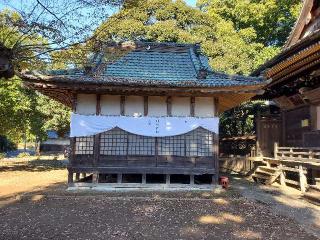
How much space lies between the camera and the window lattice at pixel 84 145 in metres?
13.7

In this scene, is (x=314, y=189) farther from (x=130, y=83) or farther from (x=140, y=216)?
(x=130, y=83)

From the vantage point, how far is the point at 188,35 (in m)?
27.6

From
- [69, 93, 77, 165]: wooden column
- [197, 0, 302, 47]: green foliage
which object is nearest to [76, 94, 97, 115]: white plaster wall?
[69, 93, 77, 165]: wooden column

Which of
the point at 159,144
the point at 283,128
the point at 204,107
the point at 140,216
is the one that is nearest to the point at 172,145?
the point at 159,144

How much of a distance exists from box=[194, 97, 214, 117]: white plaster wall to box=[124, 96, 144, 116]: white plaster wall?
7.23 feet

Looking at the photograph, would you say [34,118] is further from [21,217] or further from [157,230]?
[157,230]

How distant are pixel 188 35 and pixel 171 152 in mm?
16001

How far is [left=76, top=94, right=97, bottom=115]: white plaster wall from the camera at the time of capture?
13.7 meters

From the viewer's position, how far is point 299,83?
14.8m

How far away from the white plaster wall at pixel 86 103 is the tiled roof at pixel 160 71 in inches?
33.3

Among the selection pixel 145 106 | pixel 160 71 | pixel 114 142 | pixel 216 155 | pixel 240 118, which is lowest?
pixel 216 155

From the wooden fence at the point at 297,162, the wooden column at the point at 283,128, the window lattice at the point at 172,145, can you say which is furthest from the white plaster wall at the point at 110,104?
the wooden column at the point at 283,128

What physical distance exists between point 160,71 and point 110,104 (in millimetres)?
2754

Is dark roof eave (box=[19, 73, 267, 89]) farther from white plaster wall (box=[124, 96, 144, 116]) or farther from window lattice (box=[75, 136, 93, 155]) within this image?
window lattice (box=[75, 136, 93, 155])
